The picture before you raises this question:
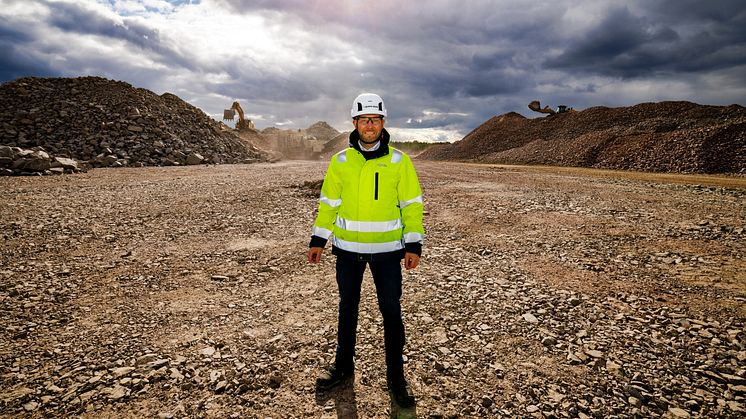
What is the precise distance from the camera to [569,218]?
1055cm

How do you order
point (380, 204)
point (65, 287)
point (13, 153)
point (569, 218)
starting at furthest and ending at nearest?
point (13, 153) < point (569, 218) < point (65, 287) < point (380, 204)

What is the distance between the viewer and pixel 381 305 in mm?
3473

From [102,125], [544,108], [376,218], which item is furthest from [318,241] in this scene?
[544,108]

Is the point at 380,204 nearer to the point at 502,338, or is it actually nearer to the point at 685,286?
the point at 502,338

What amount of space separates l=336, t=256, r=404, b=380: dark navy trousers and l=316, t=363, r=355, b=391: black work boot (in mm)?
62

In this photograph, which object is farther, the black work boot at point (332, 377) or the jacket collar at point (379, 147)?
the black work boot at point (332, 377)

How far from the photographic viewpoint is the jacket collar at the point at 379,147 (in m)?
3.46

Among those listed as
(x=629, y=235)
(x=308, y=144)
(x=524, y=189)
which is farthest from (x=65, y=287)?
(x=308, y=144)

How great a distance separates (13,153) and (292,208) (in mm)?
15948

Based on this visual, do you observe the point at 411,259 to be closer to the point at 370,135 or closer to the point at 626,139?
the point at 370,135

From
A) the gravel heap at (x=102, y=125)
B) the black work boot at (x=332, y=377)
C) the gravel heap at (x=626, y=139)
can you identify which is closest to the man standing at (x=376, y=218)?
the black work boot at (x=332, y=377)

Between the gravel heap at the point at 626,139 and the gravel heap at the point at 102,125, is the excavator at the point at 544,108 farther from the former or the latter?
the gravel heap at the point at 102,125

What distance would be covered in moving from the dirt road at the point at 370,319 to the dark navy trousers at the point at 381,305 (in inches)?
15.3

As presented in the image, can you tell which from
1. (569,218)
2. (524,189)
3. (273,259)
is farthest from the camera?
(524,189)
